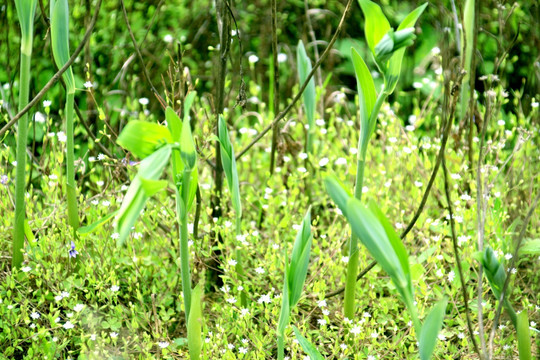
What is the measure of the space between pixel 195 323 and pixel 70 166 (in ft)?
1.94

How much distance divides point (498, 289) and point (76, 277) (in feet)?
3.60

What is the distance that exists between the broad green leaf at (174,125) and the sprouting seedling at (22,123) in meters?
0.56

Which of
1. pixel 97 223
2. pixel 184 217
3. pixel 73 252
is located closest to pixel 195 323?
pixel 184 217

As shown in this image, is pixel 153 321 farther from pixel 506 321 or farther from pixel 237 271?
pixel 506 321

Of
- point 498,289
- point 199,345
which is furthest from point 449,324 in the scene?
point 199,345

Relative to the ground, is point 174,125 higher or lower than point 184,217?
higher

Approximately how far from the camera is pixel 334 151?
255 cm

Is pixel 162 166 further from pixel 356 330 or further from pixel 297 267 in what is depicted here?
pixel 356 330

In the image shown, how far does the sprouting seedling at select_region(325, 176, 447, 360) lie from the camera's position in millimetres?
1131

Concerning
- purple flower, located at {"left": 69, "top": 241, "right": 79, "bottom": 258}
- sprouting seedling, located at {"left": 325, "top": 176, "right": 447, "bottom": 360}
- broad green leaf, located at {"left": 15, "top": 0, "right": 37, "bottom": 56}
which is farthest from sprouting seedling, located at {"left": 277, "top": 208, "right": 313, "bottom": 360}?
broad green leaf, located at {"left": 15, "top": 0, "right": 37, "bottom": 56}

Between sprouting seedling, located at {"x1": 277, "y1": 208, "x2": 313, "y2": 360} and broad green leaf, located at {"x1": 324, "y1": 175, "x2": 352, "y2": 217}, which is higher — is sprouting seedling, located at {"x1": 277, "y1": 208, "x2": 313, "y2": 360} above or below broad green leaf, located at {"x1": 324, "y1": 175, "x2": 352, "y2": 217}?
below

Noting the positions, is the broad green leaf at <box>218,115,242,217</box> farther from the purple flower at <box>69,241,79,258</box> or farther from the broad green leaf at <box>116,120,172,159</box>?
the purple flower at <box>69,241,79,258</box>

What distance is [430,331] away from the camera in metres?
1.19

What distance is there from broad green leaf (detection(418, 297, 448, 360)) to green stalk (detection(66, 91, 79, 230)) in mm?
969
